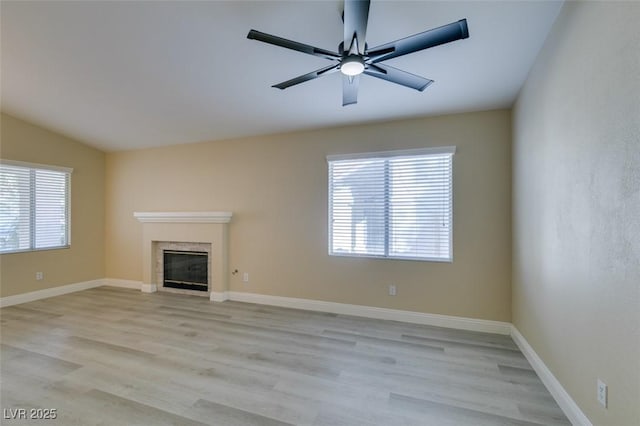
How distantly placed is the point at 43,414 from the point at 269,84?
3299 millimetres

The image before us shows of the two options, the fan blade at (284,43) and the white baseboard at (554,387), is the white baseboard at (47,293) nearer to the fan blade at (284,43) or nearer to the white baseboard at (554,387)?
the fan blade at (284,43)

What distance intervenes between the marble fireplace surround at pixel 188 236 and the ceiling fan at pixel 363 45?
123 inches

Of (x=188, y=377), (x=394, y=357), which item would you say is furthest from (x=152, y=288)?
(x=394, y=357)

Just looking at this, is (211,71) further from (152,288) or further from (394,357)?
(152,288)

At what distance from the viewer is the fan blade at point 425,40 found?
1.57 m

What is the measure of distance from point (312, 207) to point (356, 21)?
9.00 ft

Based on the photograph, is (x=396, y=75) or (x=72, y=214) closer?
(x=396, y=75)

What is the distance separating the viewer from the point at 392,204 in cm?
381

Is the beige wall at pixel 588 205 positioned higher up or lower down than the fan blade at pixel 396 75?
lower down

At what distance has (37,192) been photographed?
4.67 meters

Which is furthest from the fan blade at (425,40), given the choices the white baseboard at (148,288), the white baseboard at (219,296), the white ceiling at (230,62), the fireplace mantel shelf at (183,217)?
the white baseboard at (148,288)

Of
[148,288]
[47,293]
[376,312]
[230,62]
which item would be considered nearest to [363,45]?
[230,62]

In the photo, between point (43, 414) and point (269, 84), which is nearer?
point (43, 414)

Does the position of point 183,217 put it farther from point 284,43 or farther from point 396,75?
point 396,75
